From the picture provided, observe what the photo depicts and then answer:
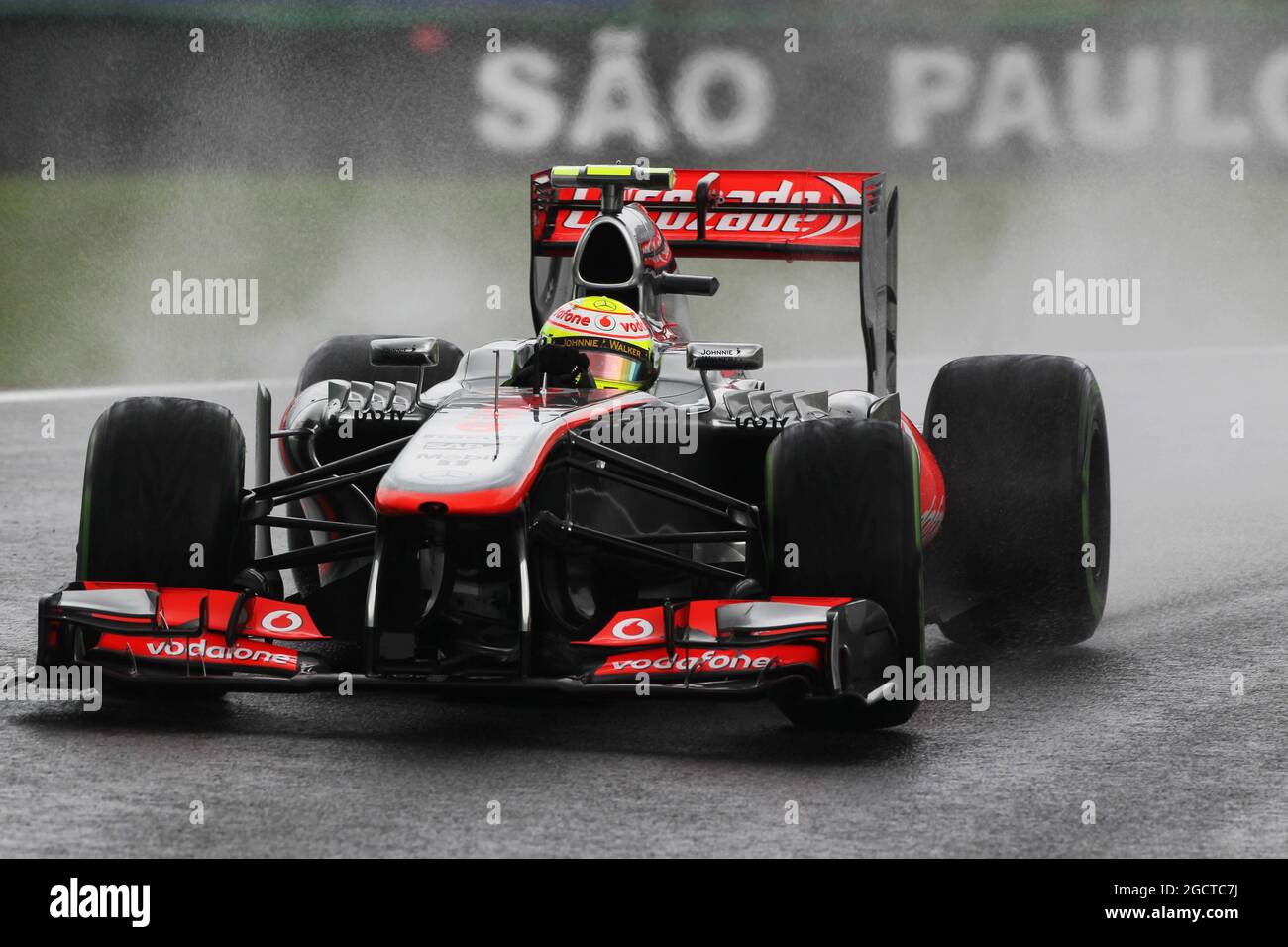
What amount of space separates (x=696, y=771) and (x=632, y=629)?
20.1 inches

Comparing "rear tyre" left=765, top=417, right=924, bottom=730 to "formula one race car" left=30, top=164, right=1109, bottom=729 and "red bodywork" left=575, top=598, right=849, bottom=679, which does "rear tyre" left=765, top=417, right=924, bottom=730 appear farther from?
"red bodywork" left=575, top=598, right=849, bottom=679

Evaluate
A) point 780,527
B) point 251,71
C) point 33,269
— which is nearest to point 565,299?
point 780,527

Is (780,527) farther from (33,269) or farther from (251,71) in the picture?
(251,71)

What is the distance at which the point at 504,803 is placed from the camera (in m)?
5.64

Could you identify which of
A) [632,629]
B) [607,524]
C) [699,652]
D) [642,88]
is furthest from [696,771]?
[642,88]

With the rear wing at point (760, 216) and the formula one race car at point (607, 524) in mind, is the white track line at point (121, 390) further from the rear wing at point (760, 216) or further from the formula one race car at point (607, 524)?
the formula one race car at point (607, 524)

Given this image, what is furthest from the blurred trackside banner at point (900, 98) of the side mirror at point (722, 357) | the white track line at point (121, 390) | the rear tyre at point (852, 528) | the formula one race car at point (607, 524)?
the rear tyre at point (852, 528)

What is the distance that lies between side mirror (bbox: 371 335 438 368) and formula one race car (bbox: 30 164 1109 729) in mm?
11

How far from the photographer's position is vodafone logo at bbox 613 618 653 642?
246 inches

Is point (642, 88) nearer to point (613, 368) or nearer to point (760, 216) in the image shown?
point (760, 216)

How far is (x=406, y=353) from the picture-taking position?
748 cm

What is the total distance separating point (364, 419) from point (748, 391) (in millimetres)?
1422

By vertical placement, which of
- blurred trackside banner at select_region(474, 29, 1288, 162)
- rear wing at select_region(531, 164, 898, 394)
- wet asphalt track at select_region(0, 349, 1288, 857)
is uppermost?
blurred trackside banner at select_region(474, 29, 1288, 162)

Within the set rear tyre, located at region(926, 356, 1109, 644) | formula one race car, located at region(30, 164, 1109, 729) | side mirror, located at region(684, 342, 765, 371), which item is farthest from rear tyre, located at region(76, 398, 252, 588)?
rear tyre, located at region(926, 356, 1109, 644)
